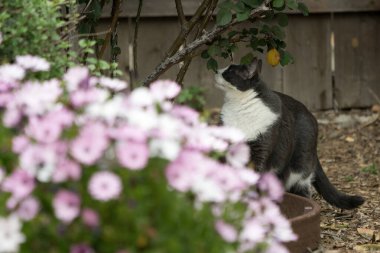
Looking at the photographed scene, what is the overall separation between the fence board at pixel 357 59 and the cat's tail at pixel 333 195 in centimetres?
233

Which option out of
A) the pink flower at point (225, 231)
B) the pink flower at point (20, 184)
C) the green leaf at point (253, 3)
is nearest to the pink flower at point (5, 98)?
the pink flower at point (20, 184)

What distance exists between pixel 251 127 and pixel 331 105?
2.62 meters

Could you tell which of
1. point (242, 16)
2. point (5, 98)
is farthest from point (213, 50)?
point (5, 98)

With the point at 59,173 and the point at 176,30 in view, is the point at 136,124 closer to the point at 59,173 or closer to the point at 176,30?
the point at 59,173

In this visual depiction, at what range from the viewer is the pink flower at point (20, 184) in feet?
6.03

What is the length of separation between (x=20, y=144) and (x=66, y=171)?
18 centimetres

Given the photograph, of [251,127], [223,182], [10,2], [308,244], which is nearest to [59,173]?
[223,182]

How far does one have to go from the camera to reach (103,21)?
5973 millimetres

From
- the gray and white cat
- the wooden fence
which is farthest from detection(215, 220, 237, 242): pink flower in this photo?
the wooden fence

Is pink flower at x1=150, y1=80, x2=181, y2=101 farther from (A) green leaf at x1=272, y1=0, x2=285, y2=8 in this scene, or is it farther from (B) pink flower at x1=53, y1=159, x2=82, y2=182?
(A) green leaf at x1=272, y1=0, x2=285, y2=8

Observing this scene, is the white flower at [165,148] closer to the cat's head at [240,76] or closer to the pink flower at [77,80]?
the pink flower at [77,80]

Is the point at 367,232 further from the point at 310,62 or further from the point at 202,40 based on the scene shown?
the point at 310,62

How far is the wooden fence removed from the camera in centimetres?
647

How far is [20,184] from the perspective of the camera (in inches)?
72.9
